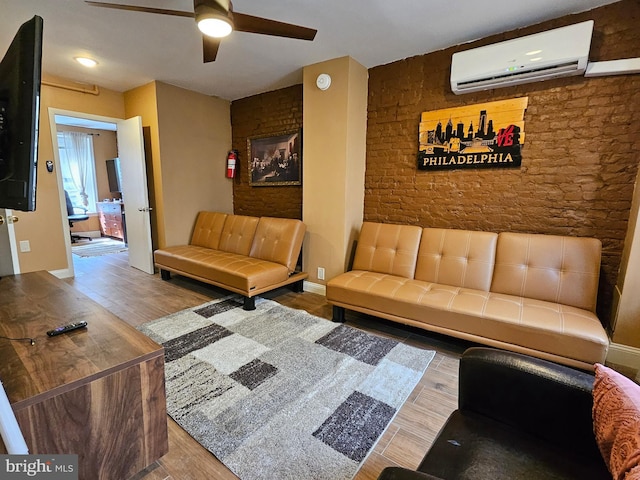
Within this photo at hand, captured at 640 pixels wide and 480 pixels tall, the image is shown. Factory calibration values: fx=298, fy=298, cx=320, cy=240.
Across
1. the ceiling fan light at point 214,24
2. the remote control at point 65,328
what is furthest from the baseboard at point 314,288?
the ceiling fan light at point 214,24

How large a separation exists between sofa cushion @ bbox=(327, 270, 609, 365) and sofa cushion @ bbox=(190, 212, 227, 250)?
208 cm

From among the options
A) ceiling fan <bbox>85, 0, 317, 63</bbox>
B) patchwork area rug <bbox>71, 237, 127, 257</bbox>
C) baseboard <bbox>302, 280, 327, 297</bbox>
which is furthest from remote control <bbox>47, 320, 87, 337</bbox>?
patchwork area rug <bbox>71, 237, 127, 257</bbox>

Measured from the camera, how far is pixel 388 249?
9.70 ft

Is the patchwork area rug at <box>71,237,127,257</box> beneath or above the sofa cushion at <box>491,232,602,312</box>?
beneath

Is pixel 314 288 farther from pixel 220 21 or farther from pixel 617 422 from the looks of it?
pixel 617 422

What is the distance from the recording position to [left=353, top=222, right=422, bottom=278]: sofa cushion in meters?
2.85

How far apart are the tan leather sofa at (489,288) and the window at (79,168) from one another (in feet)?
23.9

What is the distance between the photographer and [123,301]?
10.4 feet

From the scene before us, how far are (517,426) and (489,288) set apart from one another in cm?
162

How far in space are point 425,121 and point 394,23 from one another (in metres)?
0.92

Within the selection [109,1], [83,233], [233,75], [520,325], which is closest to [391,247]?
[520,325]

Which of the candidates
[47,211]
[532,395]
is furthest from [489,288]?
[47,211]

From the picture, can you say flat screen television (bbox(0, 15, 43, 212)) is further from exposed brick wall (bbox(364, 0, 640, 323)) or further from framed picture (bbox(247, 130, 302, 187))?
framed picture (bbox(247, 130, 302, 187))

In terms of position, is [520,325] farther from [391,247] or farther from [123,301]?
[123,301]
